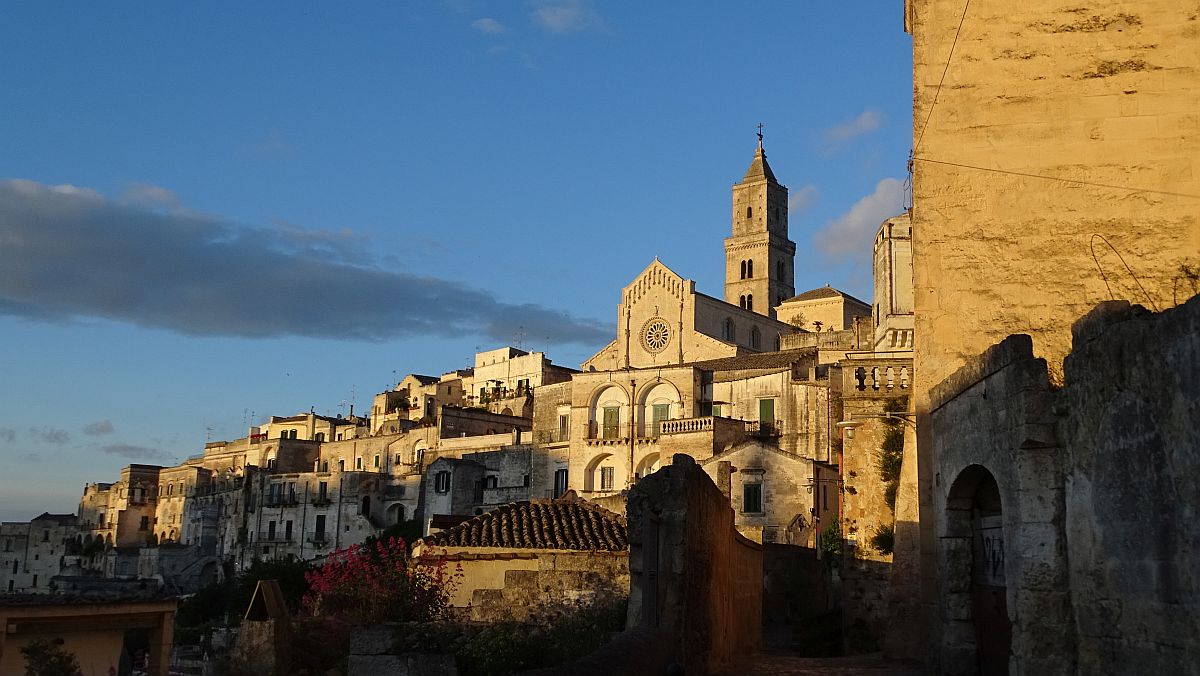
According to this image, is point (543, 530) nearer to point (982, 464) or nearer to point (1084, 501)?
point (982, 464)

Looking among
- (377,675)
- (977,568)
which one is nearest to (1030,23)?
(977,568)

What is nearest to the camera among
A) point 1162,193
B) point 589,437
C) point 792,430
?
point 1162,193

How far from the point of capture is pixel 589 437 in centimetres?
5662

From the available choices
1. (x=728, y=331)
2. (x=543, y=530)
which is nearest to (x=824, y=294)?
(x=728, y=331)

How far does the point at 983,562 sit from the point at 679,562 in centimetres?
372

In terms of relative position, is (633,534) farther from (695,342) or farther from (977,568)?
(695,342)

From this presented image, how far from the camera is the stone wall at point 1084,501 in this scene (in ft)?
27.5

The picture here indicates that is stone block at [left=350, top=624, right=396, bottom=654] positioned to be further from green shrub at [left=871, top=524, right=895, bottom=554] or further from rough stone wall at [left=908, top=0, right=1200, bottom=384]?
green shrub at [left=871, top=524, right=895, bottom=554]

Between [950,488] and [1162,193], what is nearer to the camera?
[950,488]

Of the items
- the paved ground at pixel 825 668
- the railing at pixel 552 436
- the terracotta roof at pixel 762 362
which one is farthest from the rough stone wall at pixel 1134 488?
the railing at pixel 552 436

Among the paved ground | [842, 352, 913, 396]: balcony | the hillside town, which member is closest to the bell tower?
the hillside town

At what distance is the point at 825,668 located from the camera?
17172 mm

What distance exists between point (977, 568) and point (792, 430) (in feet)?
128

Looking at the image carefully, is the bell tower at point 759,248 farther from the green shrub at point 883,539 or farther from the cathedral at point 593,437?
the green shrub at point 883,539
